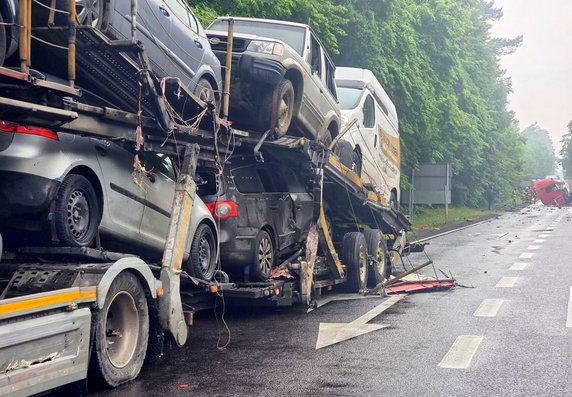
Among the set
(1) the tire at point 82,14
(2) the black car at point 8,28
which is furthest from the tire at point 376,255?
(2) the black car at point 8,28

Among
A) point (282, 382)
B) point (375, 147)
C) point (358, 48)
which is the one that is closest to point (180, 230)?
point (282, 382)

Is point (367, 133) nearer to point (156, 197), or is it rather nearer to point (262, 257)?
point (262, 257)

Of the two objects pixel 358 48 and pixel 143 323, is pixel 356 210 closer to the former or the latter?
pixel 143 323

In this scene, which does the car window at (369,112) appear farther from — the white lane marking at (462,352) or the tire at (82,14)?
the tire at (82,14)

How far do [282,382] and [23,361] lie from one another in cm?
232

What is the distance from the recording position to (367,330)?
9445 millimetres

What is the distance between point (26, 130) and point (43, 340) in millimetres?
1608

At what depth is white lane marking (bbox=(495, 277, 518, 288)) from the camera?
1364 centimetres

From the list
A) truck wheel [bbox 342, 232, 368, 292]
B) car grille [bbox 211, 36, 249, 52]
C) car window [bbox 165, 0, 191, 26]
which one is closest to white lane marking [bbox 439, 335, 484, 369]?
truck wheel [bbox 342, 232, 368, 292]

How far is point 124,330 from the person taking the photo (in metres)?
6.61

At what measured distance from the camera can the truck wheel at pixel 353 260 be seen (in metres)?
12.9

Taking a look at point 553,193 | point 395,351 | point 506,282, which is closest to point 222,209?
point 395,351

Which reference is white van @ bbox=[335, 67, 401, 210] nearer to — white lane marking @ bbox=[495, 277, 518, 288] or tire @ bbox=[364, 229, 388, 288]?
tire @ bbox=[364, 229, 388, 288]

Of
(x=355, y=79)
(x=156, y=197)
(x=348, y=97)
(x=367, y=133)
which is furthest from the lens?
(x=355, y=79)
